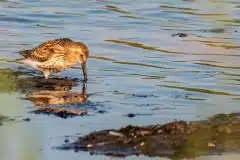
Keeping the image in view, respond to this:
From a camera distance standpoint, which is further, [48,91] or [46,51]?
[46,51]

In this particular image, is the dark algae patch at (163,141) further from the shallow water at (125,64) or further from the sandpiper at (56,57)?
the sandpiper at (56,57)

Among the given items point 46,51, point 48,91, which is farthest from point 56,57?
point 48,91

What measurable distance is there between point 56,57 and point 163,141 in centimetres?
524

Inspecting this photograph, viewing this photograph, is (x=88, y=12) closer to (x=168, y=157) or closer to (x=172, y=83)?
(x=172, y=83)

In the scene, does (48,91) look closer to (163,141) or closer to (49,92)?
(49,92)

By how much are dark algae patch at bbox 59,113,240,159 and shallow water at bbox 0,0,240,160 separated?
236 mm

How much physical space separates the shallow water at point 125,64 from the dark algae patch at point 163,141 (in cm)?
24

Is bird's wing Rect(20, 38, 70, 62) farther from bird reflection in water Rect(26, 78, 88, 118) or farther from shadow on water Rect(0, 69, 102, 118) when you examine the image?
bird reflection in water Rect(26, 78, 88, 118)

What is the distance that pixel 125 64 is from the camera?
15.3 m

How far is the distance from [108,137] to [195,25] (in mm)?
10118

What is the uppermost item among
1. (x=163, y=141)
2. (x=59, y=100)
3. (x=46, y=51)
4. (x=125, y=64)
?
(x=46, y=51)

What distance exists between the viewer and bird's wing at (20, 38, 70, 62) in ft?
47.7

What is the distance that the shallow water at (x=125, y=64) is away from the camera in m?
10.7

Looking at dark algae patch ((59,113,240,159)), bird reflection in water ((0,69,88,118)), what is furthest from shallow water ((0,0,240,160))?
dark algae patch ((59,113,240,159))
